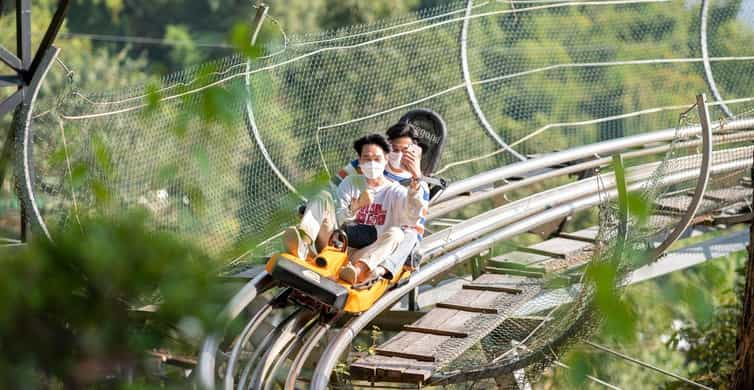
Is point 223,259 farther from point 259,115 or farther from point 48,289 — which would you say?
point 259,115

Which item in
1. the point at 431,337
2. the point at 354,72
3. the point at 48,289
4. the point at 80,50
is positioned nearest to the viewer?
the point at 48,289

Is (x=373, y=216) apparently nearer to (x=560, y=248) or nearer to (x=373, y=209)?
(x=373, y=209)

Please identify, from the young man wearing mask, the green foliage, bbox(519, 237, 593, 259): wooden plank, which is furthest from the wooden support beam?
the green foliage

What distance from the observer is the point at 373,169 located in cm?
506

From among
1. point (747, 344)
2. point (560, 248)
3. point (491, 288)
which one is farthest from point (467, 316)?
point (747, 344)

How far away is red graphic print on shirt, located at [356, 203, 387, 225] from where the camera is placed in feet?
16.8

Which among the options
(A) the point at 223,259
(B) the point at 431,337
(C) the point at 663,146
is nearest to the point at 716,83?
(C) the point at 663,146

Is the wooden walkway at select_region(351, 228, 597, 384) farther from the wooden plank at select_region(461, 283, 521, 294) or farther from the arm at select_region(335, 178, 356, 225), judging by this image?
the arm at select_region(335, 178, 356, 225)

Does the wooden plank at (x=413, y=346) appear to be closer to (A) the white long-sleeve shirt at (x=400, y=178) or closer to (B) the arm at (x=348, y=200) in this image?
(A) the white long-sleeve shirt at (x=400, y=178)

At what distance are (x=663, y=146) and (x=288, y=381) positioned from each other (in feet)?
12.0

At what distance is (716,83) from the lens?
294 inches

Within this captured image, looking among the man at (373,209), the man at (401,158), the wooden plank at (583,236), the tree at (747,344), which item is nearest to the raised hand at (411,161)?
the man at (401,158)

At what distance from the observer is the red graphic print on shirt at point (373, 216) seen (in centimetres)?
512

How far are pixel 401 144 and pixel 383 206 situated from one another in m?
0.47
